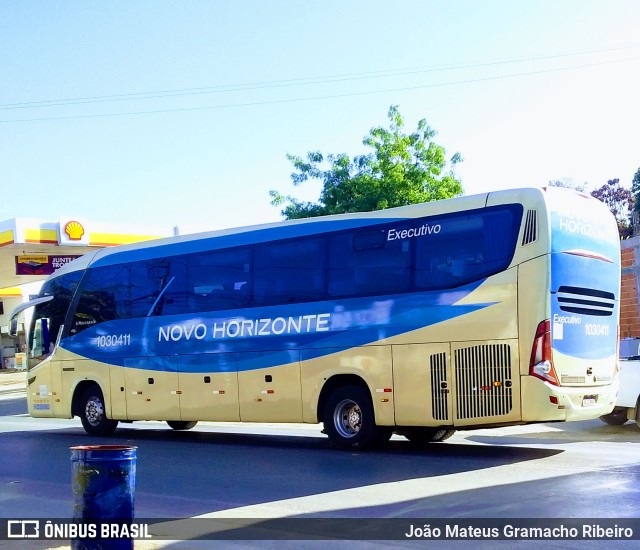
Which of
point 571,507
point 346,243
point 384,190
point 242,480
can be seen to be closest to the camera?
point 571,507

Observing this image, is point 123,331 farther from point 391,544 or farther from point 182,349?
point 391,544

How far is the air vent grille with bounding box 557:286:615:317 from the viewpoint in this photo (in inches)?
471

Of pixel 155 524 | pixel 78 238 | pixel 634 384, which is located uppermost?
pixel 78 238

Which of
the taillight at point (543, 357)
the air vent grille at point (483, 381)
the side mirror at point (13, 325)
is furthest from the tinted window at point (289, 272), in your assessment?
the side mirror at point (13, 325)

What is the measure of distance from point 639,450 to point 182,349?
8.24 metres

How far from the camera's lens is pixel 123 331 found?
17.5 m

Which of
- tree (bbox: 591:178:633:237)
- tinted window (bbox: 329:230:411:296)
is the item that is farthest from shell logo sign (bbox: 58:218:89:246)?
tree (bbox: 591:178:633:237)

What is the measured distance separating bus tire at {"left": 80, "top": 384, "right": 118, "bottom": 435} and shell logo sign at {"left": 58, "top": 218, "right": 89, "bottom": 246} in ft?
53.0

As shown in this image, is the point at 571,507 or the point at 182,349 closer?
the point at 571,507

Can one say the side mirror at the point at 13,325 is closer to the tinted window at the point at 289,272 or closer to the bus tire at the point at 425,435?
the tinted window at the point at 289,272

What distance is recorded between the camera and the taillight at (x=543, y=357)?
11.6m

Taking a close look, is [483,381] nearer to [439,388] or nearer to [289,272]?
[439,388]

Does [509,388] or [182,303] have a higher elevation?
[182,303]

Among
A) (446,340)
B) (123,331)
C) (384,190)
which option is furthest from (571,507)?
(384,190)
